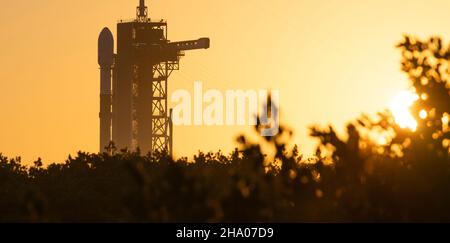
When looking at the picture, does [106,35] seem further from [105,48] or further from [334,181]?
[334,181]

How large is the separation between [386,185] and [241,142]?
3.61 meters

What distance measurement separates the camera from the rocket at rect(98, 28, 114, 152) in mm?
186875

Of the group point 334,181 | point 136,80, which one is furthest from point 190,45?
point 334,181

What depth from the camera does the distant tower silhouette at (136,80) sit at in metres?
186

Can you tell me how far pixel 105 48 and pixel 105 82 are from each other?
13.9 ft

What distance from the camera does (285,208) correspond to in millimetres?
28203

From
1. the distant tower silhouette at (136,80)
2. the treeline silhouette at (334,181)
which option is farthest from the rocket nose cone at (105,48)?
the treeline silhouette at (334,181)

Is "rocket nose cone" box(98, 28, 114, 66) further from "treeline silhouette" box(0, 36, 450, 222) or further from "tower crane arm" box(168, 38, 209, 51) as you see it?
"treeline silhouette" box(0, 36, 450, 222)

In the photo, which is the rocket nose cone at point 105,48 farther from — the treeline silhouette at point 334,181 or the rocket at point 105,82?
the treeline silhouette at point 334,181

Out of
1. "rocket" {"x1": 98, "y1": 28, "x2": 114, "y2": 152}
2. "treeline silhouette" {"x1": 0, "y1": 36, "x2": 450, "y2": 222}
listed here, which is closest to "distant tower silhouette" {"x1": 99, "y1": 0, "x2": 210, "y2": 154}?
"rocket" {"x1": 98, "y1": 28, "x2": 114, "y2": 152}

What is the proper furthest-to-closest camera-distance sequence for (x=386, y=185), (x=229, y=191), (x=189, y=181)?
(x=386, y=185) → (x=229, y=191) → (x=189, y=181)

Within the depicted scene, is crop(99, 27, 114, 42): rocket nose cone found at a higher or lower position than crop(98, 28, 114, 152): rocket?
higher
